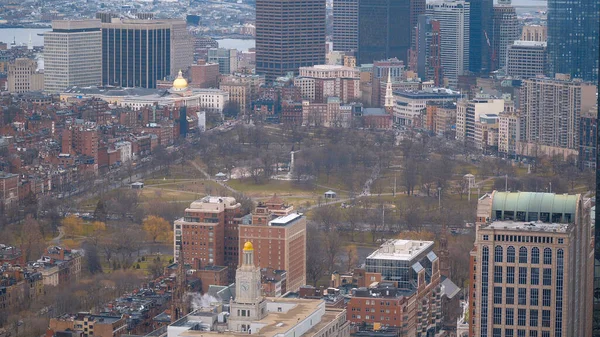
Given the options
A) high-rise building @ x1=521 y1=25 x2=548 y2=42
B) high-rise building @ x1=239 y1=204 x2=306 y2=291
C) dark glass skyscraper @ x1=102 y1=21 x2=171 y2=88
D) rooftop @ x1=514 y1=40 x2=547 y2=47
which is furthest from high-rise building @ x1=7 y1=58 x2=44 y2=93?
high-rise building @ x1=239 y1=204 x2=306 y2=291

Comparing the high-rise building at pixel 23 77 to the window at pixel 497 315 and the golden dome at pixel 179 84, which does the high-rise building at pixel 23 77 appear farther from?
the window at pixel 497 315

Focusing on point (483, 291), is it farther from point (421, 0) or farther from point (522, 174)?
point (421, 0)

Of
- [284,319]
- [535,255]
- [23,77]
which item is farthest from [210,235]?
[23,77]

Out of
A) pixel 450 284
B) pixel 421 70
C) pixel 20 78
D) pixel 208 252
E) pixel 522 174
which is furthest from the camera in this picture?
pixel 421 70

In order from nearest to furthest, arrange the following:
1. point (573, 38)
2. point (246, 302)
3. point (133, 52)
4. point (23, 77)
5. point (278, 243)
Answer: point (246, 302) < point (278, 243) < point (573, 38) < point (23, 77) < point (133, 52)

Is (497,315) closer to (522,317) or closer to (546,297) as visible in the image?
(522,317)

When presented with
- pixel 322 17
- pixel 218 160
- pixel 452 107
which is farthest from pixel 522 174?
pixel 322 17
